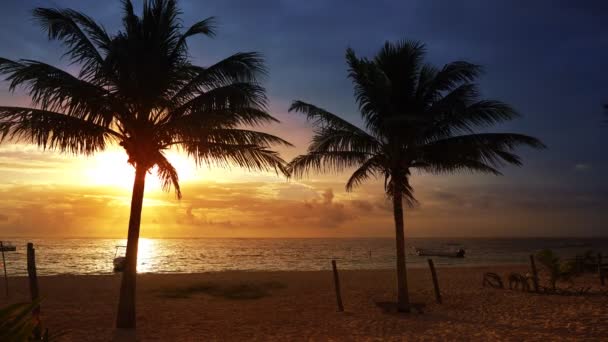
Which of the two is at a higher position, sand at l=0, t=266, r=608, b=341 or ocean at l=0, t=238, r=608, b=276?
sand at l=0, t=266, r=608, b=341

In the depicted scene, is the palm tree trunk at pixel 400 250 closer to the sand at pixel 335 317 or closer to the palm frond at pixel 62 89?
the sand at pixel 335 317

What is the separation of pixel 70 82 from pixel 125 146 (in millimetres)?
1964

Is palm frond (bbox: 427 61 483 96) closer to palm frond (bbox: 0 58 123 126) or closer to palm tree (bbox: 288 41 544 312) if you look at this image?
palm tree (bbox: 288 41 544 312)

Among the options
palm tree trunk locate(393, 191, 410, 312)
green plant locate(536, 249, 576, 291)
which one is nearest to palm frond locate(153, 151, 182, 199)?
palm tree trunk locate(393, 191, 410, 312)

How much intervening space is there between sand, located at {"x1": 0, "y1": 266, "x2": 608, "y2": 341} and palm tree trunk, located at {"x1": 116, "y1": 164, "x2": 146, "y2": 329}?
0.56 m

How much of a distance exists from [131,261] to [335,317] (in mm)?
6333

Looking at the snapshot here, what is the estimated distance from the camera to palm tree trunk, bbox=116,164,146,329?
419 inches

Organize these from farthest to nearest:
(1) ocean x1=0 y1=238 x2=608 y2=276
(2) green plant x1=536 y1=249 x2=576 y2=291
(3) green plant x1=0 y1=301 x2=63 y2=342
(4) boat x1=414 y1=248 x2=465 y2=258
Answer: (4) boat x1=414 y1=248 x2=465 y2=258 < (1) ocean x1=0 y1=238 x2=608 y2=276 < (2) green plant x1=536 y1=249 x2=576 y2=291 < (3) green plant x1=0 y1=301 x2=63 y2=342

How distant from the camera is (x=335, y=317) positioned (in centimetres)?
1347

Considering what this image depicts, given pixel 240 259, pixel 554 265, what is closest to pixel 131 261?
pixel 554 265

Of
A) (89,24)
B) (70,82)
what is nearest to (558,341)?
(70,82)

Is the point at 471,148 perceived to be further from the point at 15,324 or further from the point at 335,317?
the point at 15,324

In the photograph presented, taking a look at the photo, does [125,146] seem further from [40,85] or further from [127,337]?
[127,337]

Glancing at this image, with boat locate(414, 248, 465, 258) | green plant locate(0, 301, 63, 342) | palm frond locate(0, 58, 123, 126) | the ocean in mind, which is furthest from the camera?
boat locate(414, 248, 465, 258)
